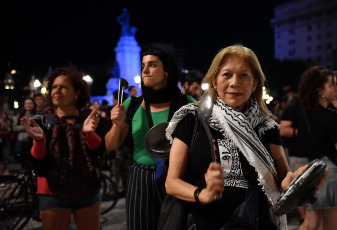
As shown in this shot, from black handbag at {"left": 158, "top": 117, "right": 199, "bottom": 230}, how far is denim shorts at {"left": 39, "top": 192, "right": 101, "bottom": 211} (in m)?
1.25

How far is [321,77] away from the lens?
379cm

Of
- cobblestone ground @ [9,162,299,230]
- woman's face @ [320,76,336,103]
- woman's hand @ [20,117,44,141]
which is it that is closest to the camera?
woman's hand @ [20,117,44,141]

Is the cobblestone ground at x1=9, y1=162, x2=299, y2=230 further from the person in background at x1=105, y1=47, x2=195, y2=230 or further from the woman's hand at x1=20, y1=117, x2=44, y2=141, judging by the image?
the woman's hand at x1=20, y1=117, x2=44, y2=141

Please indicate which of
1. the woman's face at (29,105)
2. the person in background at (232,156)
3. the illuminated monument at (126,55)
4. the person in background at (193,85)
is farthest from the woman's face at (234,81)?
the illuminated monument at (126,55)

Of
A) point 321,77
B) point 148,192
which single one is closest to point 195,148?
point 148,192

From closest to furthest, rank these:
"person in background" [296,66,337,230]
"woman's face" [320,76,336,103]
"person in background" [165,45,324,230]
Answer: "person in background" [165,45,324,230]
"person in background" [296,66,337,230]
"woman's face" [320,76,336,103]

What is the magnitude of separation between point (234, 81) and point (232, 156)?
0.44m

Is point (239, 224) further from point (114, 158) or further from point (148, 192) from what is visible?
point (114, 158)

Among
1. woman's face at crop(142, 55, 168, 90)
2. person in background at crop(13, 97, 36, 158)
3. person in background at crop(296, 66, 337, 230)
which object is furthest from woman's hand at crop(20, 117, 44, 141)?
person in background at crop(13, 97, 36, 158)

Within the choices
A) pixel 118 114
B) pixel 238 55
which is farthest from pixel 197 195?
pixel 118 114

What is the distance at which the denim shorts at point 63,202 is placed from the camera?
283 centimetres

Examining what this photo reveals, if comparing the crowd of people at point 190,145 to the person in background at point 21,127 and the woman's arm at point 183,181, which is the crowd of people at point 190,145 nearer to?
the woman's arm at point 183,181

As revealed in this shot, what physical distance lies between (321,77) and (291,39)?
3372 inches

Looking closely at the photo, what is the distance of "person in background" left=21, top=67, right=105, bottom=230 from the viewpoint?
282 centimetres
